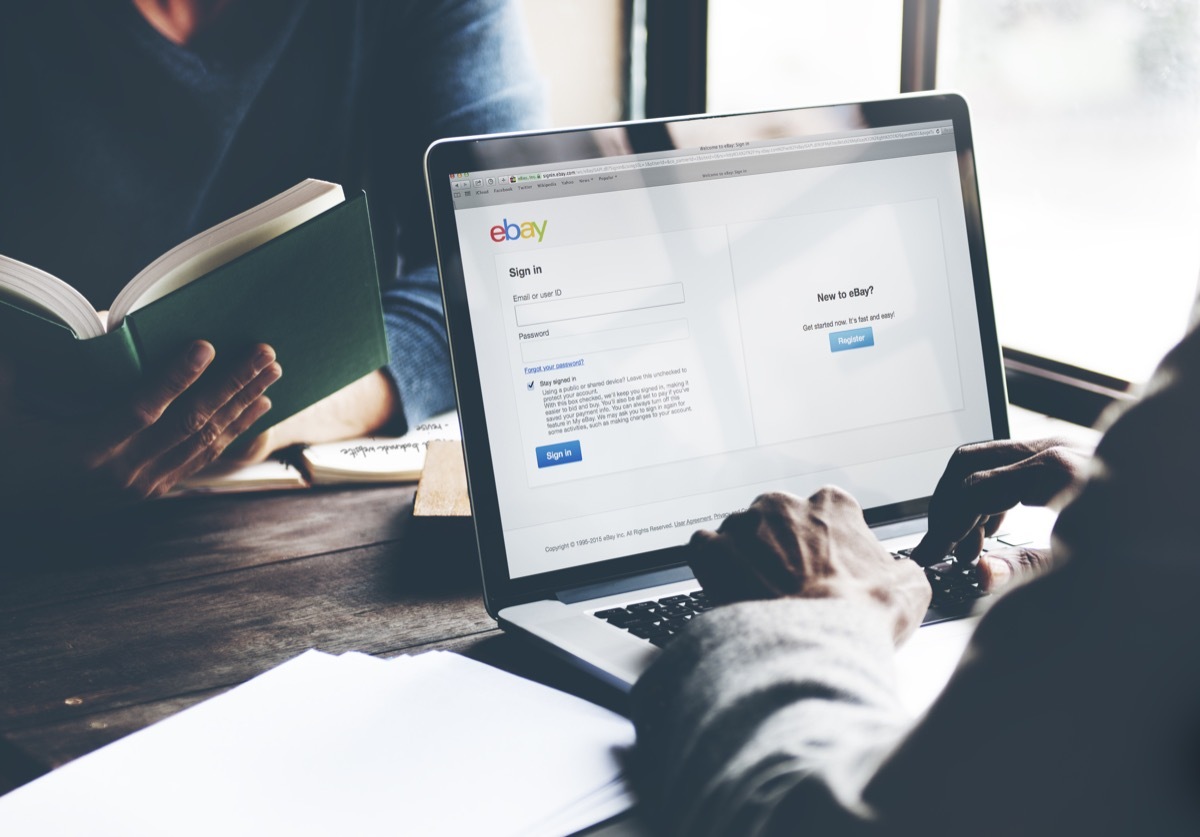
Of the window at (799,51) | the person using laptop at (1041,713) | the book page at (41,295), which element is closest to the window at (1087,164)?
the window at (799,51)

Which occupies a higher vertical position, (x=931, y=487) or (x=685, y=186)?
(x=685, y=186)

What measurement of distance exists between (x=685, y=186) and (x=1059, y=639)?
0.56 meters

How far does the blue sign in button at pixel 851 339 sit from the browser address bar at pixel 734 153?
0.17 meters

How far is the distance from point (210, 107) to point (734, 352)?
3.18 ft

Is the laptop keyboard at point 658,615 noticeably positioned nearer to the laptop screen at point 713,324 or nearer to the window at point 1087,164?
the laptop screen at point 713,324

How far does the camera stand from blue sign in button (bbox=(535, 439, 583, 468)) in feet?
2.53

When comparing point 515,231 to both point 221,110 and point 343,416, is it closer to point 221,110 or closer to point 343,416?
point 343,416

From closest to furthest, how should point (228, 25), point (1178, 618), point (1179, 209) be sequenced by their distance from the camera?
point (1178, 618) < point (1179, 209) < point (228, 25)

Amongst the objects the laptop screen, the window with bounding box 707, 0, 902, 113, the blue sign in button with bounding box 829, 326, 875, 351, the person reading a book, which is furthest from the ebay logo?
the window with bounding box 707, 0, 902, 113

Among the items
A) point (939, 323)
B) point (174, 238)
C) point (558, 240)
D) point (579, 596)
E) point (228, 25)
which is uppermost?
point (228, 25)

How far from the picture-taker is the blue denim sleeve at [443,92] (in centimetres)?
Answer: 140

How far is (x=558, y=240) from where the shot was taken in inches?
30.9

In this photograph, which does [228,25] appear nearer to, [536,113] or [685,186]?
[536,113]

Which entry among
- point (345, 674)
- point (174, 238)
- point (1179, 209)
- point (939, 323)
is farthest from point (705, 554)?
point (174, 238)
